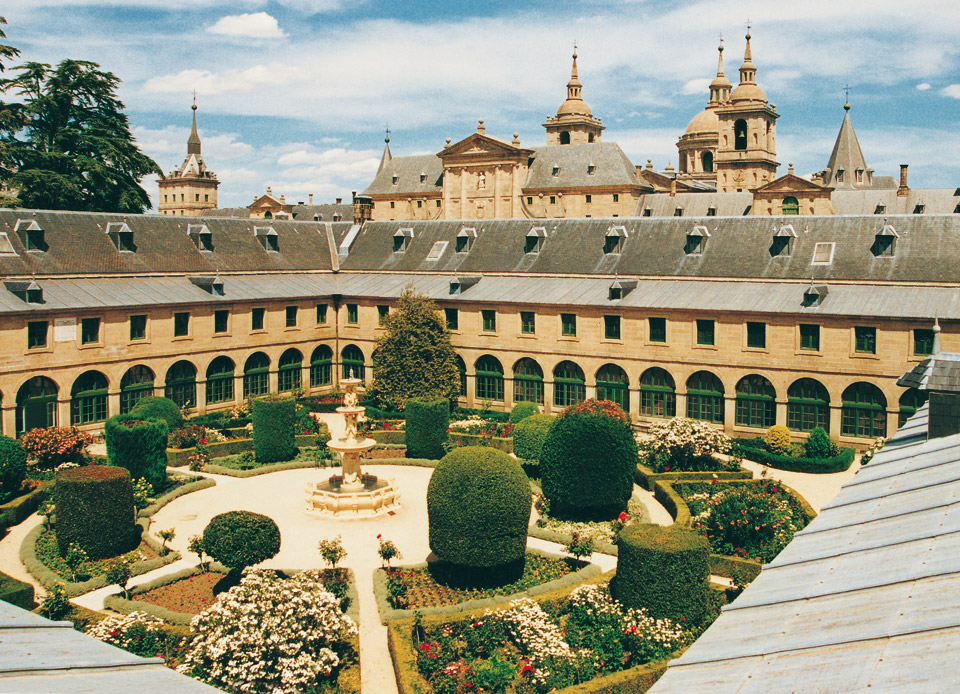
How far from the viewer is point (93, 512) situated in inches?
1040

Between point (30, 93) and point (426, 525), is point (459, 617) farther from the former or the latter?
point (30, 93)

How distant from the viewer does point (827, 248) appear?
139 feet

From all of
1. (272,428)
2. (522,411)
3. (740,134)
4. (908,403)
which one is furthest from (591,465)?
(740,134)

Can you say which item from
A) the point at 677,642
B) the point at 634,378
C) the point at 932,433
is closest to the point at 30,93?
the point at 634,378

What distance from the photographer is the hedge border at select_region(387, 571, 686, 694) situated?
58.4ft

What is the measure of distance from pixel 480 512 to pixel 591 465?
691 centimetres

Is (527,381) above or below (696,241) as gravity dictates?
below

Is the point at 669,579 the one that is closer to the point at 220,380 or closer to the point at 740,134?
the point at 220,380

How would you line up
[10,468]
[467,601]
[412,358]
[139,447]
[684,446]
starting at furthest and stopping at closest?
[412,358] → [684,446] → [139,447] → [10,468] → [467,601]

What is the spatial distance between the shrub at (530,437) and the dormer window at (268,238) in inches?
961

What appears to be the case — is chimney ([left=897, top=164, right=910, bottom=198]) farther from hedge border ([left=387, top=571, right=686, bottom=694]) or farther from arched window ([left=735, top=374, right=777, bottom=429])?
hedge border ([left=387, top=571, right=686, bottom=694])

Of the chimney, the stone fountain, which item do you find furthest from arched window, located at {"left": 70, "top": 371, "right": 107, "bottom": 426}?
the chimney

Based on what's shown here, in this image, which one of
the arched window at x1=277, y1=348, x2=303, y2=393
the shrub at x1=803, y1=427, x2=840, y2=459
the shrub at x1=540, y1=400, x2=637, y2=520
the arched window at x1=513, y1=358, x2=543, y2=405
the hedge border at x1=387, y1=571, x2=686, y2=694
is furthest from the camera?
the arched window at x1=277, y1=348, x2=303, y2=393

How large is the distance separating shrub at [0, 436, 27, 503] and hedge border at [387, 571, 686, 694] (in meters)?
17.2
